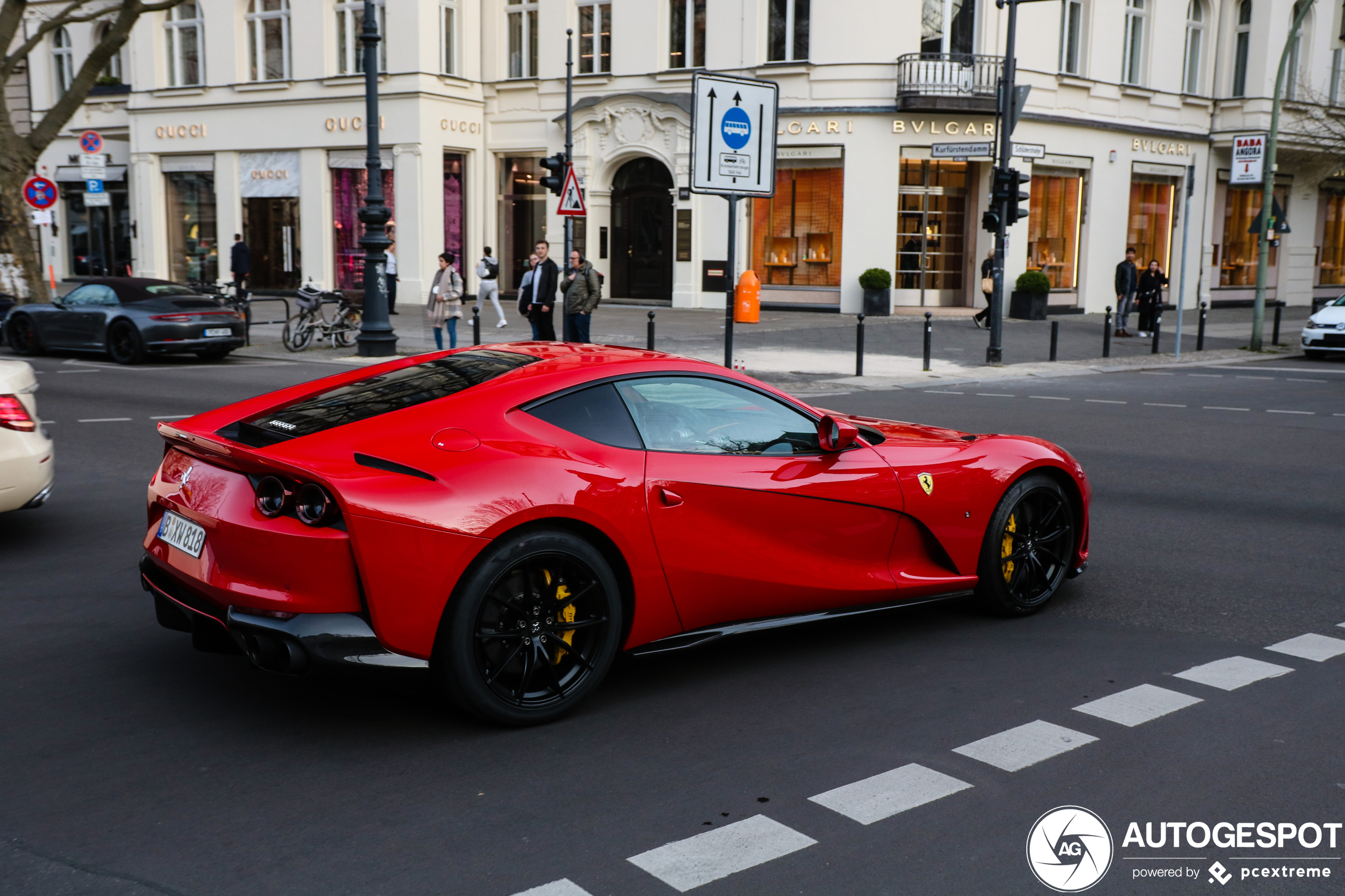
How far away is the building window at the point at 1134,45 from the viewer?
3450 centimetres

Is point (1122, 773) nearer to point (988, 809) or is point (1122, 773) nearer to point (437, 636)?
point (988, 809)

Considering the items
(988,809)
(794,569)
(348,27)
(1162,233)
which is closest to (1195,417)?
(794,569)

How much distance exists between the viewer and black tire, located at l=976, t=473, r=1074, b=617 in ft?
19.2

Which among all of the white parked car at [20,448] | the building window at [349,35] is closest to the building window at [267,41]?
the building window at [349,35]

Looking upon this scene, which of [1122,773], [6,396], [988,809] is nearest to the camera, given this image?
[988,809]

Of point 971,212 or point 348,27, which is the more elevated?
point 348,27

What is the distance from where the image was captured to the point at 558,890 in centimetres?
330

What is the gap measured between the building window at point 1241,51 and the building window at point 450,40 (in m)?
22.4

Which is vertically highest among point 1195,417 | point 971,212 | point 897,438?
point 971,212

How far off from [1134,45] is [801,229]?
11.1 m

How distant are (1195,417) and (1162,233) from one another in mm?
24488

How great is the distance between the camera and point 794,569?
5129 millimetres

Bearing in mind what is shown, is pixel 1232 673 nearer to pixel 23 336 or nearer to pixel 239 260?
pixel 23 336

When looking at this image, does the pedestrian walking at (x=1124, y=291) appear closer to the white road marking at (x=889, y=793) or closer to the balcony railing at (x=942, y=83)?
the balcony railing at (x=942, y=83)
